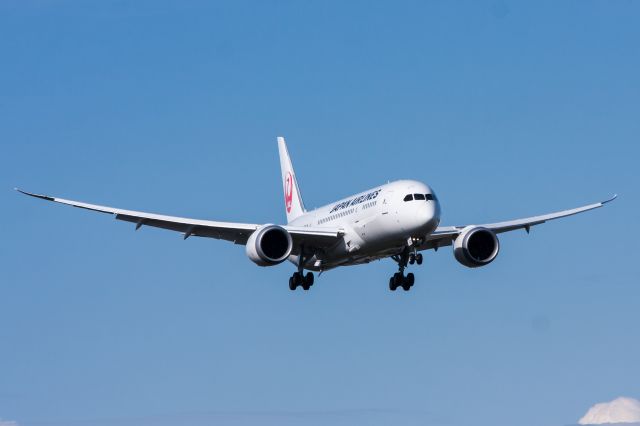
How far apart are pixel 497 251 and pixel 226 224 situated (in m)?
12.2

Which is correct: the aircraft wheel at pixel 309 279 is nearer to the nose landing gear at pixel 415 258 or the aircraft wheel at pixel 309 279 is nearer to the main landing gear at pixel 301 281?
the main landing gear at pixel 301 281

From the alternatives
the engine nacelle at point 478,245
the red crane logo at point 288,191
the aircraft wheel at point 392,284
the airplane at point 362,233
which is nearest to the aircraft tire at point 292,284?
the airplane at point 362,233

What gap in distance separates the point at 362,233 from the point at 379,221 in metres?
1.54

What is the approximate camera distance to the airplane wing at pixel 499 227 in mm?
60375

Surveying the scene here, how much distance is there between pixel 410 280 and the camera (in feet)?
197

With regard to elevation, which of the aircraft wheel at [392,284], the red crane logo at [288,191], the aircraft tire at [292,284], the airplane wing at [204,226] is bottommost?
the aircraft tire at [292,284]

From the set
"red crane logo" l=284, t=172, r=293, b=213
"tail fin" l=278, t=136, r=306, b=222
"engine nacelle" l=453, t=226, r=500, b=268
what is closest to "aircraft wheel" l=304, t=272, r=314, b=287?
"engine nacelle" l=453, t=226, r=500, b=268

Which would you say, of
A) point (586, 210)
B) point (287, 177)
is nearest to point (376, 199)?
point (586, 210)

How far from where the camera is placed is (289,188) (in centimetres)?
7575

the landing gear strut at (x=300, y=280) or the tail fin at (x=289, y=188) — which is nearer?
the landing gear strut at (x=300, y=280)

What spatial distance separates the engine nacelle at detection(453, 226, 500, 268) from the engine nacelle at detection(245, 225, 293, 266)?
769 cm

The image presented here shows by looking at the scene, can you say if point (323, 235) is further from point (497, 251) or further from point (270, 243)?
point (497, 251)

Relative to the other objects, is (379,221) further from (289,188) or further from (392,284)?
(289,188)

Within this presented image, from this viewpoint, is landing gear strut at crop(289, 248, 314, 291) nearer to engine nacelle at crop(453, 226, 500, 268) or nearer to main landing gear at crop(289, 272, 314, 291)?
main landing gear at crop(289, 272, 314, 291)
